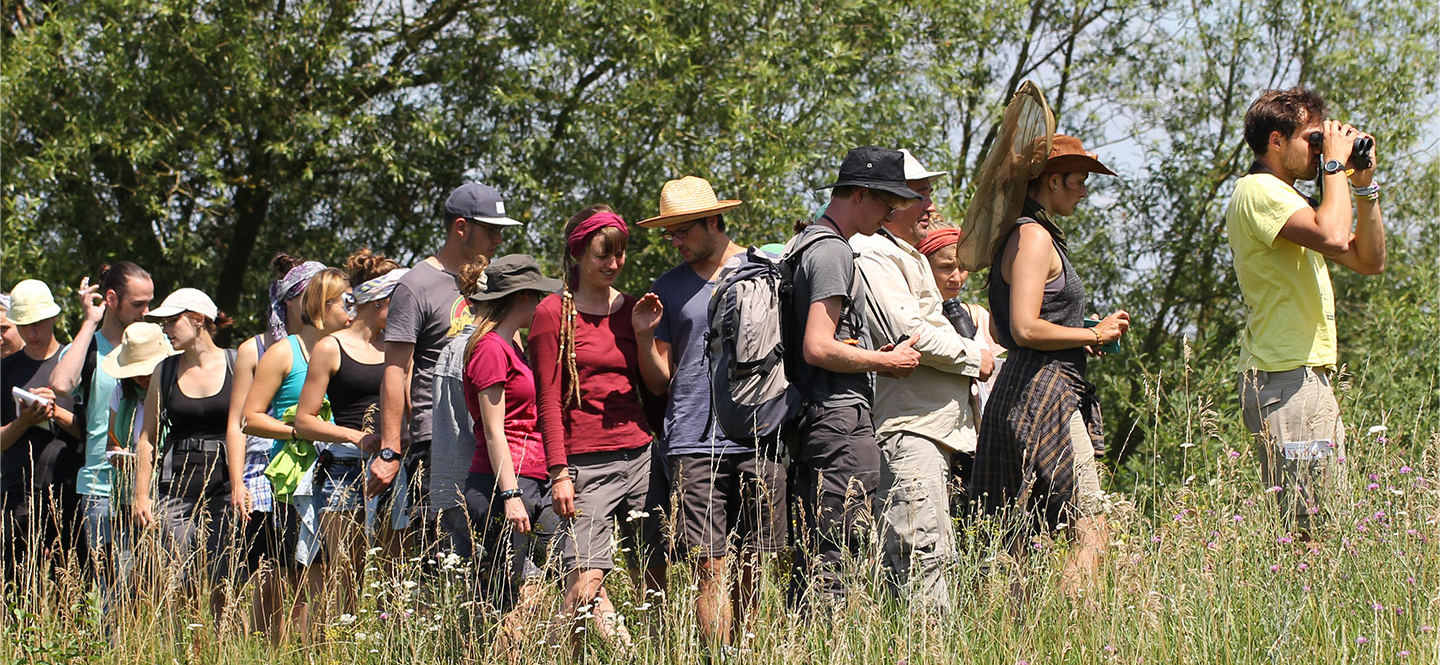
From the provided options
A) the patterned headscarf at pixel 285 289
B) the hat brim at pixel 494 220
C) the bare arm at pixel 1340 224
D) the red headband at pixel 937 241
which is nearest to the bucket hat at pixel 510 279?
the hat brim at pixel 494 220

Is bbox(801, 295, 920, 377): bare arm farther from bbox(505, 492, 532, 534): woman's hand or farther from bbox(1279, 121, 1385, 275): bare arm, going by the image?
bbox(1279, 121, 1385, 275): bare arm

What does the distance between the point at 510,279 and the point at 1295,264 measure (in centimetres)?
255

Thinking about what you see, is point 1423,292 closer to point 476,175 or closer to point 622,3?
point 622,3

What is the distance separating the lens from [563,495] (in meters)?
4.29

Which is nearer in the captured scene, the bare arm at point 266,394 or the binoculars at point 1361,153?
the binoculars at point 1361,153

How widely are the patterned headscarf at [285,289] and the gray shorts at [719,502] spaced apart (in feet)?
7.33

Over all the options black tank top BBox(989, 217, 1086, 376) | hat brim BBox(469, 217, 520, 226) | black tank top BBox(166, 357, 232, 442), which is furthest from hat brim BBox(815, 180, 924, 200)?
black tank top BBox(166, 357, 232, 442)

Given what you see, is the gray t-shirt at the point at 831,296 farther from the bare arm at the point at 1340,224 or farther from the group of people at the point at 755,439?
the bare arm at the point at 1340,224

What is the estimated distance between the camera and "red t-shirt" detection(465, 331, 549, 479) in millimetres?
4379

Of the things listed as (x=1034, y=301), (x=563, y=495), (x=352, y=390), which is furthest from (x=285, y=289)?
(x=1034, y=301)

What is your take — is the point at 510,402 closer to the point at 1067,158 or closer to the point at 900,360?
the point at 900,360

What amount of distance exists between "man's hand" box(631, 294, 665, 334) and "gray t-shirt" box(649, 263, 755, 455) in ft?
0.38

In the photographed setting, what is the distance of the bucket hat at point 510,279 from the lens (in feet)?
14.7

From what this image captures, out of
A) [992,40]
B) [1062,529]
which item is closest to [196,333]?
[1062,529]
